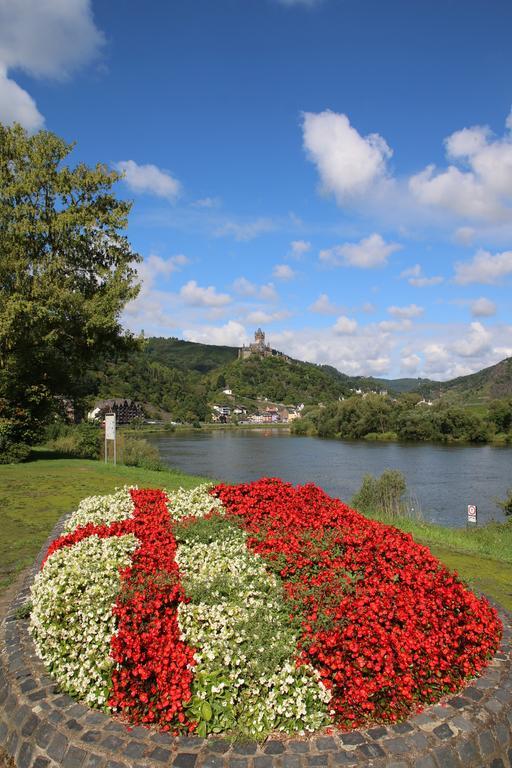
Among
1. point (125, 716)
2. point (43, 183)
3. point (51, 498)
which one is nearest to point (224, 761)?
point (125, 716)

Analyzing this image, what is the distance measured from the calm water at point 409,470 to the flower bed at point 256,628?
16628mm

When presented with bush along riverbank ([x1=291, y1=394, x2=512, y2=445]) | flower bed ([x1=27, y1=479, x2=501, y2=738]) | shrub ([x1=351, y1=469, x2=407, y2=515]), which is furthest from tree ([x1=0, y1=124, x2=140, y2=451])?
bush along riverbank ([x1=291, y1=394, x2=512, y2=445])

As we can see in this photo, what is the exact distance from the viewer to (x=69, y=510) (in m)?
10.3

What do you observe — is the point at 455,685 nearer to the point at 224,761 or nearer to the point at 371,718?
the point at 371,718

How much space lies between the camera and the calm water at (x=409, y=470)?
24141mm

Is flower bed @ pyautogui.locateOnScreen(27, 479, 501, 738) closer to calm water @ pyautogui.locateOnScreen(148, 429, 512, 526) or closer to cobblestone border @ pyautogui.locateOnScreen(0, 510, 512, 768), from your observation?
cobblestone border @ pyautogui.locateOnScreen(0, 510, 512, 768)

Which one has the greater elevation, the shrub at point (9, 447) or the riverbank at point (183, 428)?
the shrub at point (9, 447)

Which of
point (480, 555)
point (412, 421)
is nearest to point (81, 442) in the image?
point (480, 555)

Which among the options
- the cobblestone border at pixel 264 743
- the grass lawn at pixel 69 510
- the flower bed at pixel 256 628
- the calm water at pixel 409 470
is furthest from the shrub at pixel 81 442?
the cobblestone border at pixel 264 743

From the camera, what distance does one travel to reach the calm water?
24.1 m

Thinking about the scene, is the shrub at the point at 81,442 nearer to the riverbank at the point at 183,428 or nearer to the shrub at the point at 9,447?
the shrub at the point at 9,447

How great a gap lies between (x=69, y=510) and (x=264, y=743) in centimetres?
814

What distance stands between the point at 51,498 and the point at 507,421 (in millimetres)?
65179

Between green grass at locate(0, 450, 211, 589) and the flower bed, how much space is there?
2675mm
